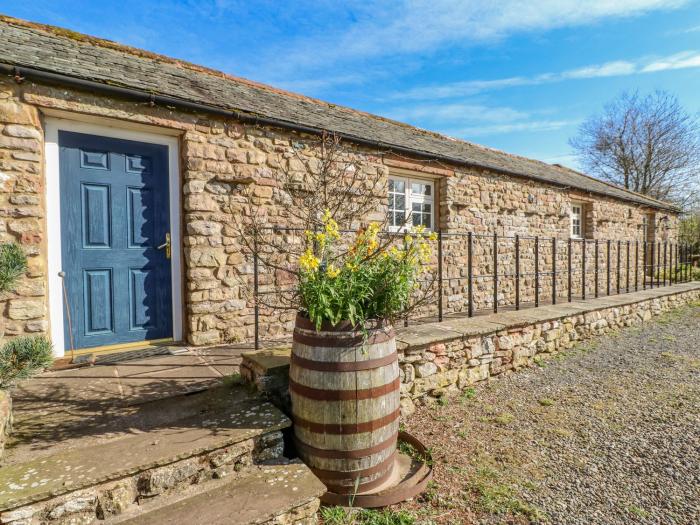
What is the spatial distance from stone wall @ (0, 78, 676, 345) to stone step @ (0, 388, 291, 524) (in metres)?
1.48

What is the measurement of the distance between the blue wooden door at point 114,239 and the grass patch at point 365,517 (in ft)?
9.71

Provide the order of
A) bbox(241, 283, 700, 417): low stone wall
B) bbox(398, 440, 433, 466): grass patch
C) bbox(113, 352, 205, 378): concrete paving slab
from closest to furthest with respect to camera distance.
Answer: bbox(398, 440, 433, 466): grass patch < bbox(241, 283, 700, 417): low stone wall < bbox(113, 352, 205, 378): concrete paving slab

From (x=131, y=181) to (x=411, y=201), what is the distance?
14.7 feet

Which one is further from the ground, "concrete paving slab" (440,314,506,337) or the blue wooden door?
the blue wooden door

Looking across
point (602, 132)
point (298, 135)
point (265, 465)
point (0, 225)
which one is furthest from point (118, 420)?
point (602, 132)

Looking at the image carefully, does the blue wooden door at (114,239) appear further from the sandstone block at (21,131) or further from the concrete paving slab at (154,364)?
the concrete paving slab at (154,364)

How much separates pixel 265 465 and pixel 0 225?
3195 mm

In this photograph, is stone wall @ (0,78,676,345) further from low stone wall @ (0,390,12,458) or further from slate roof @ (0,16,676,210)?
low stone wall @ (0,390,12,458)

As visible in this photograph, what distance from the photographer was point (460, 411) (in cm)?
350

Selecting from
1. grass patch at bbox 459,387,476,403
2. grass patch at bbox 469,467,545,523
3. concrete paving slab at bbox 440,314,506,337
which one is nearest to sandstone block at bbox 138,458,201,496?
grass patch at bbox 469,467,545,523

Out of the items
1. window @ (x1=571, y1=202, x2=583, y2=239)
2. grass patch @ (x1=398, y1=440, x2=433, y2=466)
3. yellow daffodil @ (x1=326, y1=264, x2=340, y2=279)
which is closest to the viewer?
yellow daffodil @ (x1=326, y1=264, x2=340, y2=279)

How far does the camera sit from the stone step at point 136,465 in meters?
1.68

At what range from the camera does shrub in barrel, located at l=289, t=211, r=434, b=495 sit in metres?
2.19

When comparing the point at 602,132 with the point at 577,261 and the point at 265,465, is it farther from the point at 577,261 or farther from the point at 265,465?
the point at 265,465
